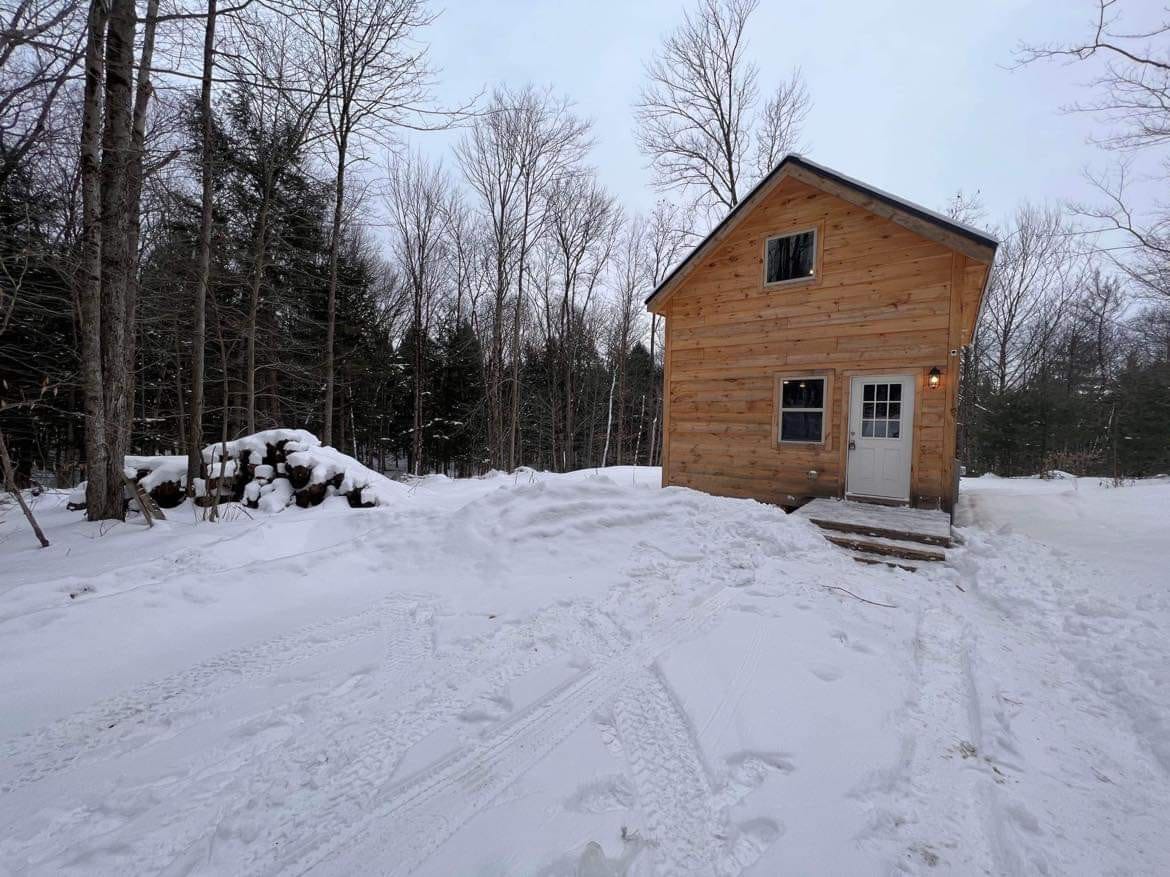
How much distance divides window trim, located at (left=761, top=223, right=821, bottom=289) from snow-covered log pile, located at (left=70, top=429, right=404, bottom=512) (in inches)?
292

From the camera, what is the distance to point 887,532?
5504 millimetres

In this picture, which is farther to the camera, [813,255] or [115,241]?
[813,255]

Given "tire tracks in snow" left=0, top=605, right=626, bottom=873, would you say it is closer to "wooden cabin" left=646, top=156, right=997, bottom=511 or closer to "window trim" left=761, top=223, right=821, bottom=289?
"wooden cabin" left=646, top=156, right=997, bottom=511

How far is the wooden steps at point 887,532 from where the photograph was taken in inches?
197

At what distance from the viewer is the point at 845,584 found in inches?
166

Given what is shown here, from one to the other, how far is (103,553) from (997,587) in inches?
331

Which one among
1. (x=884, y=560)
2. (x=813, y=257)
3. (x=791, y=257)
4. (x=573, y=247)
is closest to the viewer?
(x=884, y=560)

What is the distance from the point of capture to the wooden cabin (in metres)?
6.62

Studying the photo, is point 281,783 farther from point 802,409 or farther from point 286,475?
point 802,409

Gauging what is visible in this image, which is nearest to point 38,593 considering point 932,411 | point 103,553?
point 103,553

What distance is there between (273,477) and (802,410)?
336 inches

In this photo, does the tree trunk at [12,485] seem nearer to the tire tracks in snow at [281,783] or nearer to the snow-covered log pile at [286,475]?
the snow-covered log pile at [286,475]

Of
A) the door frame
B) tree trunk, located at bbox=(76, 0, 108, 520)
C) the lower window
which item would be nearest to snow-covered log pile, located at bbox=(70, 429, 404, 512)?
tree trunk, located at bbox=(76, 0, 108, 520)

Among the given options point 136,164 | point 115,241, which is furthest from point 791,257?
point 115,241
